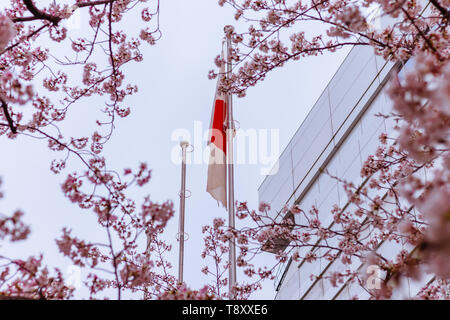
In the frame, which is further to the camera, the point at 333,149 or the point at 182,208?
the point at 333,149

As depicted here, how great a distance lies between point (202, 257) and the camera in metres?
10.7

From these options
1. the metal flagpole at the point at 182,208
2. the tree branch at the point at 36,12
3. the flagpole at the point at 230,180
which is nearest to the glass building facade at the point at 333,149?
the metal flagpole at the point at 182,208

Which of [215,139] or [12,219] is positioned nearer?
[12,219]

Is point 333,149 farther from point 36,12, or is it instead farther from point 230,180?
point 36,12

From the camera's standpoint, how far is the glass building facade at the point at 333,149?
11344mm

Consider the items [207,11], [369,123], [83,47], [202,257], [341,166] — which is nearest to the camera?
[83,47]

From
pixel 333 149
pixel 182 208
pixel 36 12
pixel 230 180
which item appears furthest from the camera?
pixel 333 149

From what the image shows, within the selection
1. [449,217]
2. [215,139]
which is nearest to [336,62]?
[215,139]

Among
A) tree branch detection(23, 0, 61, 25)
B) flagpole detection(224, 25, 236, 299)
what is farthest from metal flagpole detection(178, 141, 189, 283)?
tree branch detection(23, 0, 61, 25)

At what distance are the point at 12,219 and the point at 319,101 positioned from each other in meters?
12.4

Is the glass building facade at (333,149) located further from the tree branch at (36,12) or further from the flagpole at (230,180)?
the tree branch at (36,12)

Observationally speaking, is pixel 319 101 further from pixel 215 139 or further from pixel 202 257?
pixel 215 139

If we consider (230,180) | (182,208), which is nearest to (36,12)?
(230,180)

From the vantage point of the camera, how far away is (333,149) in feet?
44.1
